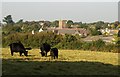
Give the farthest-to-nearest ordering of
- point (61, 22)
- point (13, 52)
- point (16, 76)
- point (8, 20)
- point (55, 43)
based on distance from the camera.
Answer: point (61, 22)
point (8, 20)
point (55, 43)
point (13, 52)
point (16, 76)

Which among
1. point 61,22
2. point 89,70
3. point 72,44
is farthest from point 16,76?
point 61,22

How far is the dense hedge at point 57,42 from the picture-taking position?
4319 cm

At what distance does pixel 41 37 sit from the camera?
4762 centimetres

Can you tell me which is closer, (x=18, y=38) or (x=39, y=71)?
(x=39, y=71)

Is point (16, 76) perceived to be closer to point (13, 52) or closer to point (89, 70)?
point (89, 70)

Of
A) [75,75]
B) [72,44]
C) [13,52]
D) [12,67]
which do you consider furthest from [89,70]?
[72,44]

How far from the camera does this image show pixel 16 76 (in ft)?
45.0

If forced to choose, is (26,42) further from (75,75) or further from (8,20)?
(8,20)

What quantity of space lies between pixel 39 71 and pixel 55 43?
3190 centimetres

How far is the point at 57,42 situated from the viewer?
157ft

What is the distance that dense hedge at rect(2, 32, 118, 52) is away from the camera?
43.2m

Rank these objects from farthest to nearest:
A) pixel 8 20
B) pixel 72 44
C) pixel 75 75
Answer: pixel 8 20, pixel 72 44, pixel 75 75

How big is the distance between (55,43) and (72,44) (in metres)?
4.09

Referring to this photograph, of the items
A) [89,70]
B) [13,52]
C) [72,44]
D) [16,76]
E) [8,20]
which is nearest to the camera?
[16,76]
